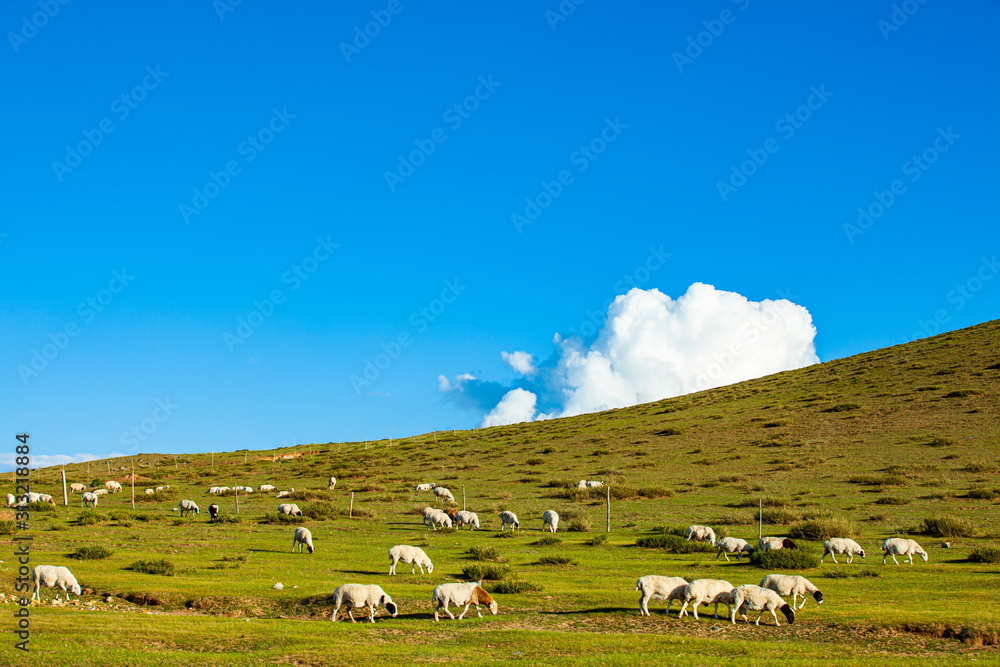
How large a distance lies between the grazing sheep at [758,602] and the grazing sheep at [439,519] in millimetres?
23557

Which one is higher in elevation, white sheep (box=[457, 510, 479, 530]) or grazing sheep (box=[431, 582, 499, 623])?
white sheep (box=[457, 510, 479, 530])

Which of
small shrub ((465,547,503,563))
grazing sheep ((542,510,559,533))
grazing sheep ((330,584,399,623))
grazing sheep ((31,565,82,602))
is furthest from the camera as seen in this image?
grazing sheep ((542,510,559,533))

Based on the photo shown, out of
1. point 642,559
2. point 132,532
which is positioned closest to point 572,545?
point 642,559

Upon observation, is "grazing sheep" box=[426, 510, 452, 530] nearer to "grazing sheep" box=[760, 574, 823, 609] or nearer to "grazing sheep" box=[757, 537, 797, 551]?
"grazing sheep" box=[757, 537, 797, 551]

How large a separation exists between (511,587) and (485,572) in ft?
8.25

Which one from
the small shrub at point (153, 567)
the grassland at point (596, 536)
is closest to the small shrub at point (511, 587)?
the grassland at point (596, 536)

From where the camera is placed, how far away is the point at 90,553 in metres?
30.6

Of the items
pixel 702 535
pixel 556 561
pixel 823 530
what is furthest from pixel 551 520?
pixel 823 530

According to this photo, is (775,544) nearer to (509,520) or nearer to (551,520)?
(551,520)

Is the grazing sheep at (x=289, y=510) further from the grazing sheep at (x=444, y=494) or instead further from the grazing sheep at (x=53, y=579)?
the grazing sheep at (x=53, y=579)

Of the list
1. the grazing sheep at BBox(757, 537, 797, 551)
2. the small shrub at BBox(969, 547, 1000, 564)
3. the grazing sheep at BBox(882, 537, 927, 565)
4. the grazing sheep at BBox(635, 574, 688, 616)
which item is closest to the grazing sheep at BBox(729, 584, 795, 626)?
the grazing sheep at BBox(635, 574, 688, 616)

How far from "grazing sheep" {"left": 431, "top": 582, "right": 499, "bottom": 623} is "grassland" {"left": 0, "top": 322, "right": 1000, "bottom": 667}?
1.66 ft

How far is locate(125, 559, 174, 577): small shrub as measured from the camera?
27922 millimetres

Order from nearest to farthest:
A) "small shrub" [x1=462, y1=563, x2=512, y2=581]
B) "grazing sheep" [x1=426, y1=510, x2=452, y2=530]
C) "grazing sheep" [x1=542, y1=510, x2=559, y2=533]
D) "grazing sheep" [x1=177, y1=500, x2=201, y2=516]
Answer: "small shrub" [x1=462, y1=563, x2=512, y2=581], "grazing sheep" [x1=542, y1=510, x2=559, y2=533], "grazing sheep" [x1=426, y1=510, x2=452, y2=530], "grazing sheep" [x1=177, y1=500, x2=201, y2=516]
